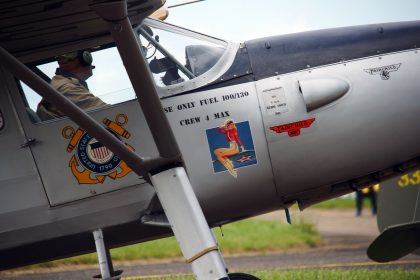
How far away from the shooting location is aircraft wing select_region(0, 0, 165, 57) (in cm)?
586

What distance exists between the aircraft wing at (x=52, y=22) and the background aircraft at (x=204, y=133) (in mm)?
17

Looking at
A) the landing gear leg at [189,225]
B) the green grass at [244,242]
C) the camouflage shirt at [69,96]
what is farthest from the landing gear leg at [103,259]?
the green grass at [244,242]

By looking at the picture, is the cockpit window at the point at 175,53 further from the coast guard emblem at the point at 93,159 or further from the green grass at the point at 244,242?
the green grass at the point at 244,242

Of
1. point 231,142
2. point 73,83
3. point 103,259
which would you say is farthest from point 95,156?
point 231,142

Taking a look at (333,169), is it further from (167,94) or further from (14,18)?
(14,18)

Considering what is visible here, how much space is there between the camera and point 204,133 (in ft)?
21.3

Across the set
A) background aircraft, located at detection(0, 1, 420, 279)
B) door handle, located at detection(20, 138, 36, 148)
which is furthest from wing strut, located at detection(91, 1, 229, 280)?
door handle, located at detection(20, 138, 36, 148)

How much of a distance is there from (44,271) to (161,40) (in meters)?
6.52

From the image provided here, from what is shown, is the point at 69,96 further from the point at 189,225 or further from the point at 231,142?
the point at 189,225

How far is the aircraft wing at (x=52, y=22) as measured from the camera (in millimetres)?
5855

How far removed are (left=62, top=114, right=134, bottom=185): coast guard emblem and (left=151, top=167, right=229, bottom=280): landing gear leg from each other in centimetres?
61

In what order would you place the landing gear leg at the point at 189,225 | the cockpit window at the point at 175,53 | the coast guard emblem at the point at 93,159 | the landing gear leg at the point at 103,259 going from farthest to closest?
the cockpit window at the point at 175,53 < the coast guard emblem at the point at 93,159 < the landing gear leg at the point at 103,259 < the landing gear leg at the point at 189,225

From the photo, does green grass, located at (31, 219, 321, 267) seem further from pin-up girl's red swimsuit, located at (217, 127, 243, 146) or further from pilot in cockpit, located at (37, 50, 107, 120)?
pin-up girl's red swimsuit, located at (217, 127, 243, 146)

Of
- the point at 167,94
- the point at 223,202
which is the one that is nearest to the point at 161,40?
the point at 167,94
